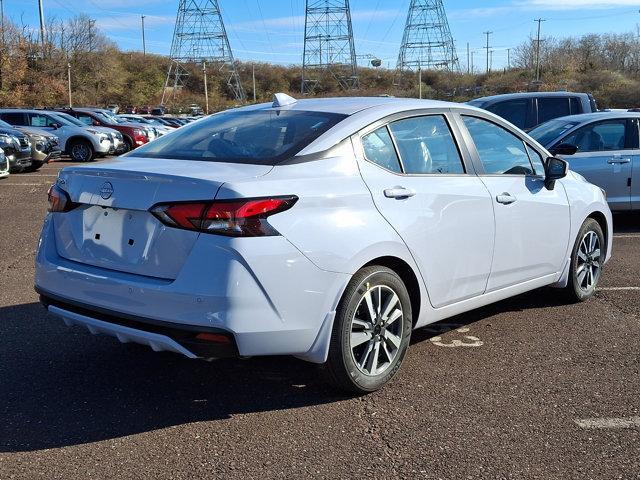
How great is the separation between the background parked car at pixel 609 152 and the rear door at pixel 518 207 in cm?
414

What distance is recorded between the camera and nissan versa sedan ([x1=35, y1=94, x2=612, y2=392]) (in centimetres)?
334

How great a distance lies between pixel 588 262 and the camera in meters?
5.90

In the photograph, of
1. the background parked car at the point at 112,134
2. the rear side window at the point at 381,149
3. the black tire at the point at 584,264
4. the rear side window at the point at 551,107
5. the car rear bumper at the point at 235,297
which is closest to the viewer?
the car rear bumper at the point at 235,297

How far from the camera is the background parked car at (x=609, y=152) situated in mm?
9227

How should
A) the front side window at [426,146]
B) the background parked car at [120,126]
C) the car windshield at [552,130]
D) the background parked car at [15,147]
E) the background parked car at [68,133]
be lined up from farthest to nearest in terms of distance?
the background parked car at [120,126] < the background parked car at [68,133] < the background parked car at [15,147] < the car windshield at [552,130] < the front side window at [426,146]

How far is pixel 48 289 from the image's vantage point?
3898 millimetres

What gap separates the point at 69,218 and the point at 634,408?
330 centimetres

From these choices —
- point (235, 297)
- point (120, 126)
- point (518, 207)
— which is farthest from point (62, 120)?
point (235, 297)

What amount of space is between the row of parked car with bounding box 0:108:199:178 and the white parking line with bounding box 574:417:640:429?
413 inches

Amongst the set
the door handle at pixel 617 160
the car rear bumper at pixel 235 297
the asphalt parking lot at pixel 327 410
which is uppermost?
the door handle at pixel 617 160

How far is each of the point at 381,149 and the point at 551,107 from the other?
10015mm

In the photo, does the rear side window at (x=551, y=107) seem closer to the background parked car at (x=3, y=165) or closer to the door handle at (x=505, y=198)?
the door handle at (x=505, y=198)

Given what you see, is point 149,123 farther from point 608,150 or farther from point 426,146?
point 426,146

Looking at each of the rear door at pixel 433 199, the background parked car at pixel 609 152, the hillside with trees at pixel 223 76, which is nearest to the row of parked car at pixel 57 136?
the background parked car at pixel 609 152
